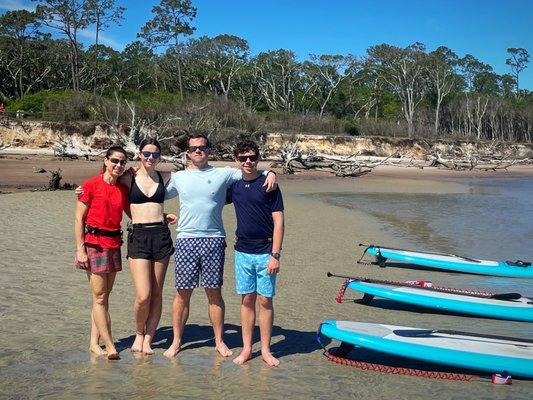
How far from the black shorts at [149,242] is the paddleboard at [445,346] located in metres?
1.46

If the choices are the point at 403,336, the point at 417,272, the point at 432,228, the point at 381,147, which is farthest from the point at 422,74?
the point at 403,336

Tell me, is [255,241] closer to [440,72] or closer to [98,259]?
[98,259]

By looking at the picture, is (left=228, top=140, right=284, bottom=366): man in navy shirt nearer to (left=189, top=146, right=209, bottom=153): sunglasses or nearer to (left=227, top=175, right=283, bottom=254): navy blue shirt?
(left=227, top=175, right=283, bottom=254): navy blue shirt

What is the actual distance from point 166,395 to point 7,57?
181 feet

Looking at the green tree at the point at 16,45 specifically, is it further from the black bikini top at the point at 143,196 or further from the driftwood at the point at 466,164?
the black bikini top at the point at 143,196

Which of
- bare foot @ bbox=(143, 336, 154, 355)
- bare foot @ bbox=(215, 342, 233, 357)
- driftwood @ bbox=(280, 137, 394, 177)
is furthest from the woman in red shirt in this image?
driftwood @ bbox=(280, 137, 394, 177)

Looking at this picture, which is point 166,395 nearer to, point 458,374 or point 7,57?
point 458,374

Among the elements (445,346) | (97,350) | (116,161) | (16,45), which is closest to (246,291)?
(97,350)

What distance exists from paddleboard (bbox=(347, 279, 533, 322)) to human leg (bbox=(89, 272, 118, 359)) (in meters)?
2.94

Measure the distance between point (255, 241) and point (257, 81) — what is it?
60.0m

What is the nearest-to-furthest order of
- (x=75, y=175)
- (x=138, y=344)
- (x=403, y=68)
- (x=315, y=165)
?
(x=138, y=344) < (x=75, y=175) < (x=315, y=165) < (x=403, y=68)

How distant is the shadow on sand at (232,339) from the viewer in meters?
5.06

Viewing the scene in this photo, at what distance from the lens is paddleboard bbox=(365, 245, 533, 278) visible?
8.74 metres

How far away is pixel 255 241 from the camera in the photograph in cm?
462
